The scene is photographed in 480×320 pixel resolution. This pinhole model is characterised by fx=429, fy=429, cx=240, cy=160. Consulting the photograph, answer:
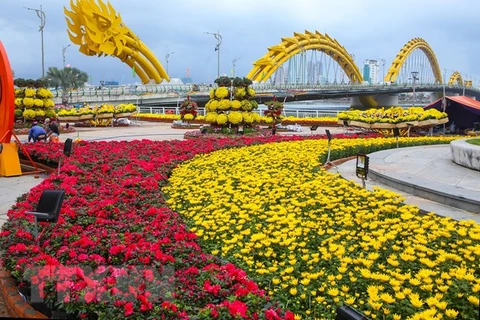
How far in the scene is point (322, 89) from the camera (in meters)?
68.5

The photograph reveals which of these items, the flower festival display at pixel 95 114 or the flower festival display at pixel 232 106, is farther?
the flower festival display at pixel 95 114

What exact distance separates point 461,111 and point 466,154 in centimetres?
1533

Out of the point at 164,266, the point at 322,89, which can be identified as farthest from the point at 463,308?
the point at 322,89

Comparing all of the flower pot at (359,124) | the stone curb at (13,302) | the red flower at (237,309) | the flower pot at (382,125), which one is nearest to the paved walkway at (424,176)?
the red flower at (237,309)

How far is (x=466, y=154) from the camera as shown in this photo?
9.05m

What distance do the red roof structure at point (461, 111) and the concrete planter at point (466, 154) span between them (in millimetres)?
13682

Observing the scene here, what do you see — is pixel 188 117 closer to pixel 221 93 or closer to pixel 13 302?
pixel 221 93

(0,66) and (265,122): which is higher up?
(0,66)

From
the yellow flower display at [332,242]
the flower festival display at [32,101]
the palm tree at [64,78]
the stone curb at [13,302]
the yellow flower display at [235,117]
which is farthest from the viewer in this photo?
the palm tree at [64,78]

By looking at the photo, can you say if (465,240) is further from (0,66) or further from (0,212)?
(0,66)

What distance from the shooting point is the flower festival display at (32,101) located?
83.3ft

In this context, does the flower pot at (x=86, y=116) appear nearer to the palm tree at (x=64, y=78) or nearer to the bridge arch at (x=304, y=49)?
the palm tree at (x=64, y=78)

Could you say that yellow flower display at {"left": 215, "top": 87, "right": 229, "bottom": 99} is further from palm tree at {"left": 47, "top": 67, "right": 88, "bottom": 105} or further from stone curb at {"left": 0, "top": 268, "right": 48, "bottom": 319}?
palm tree at {"left": 47, "top": 67, "right": 88, "bottom": 105}

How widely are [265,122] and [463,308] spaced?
78.9 feet
